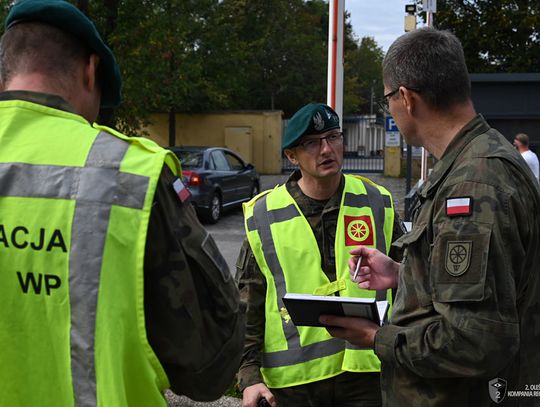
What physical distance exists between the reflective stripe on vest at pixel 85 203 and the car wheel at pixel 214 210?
13.2m

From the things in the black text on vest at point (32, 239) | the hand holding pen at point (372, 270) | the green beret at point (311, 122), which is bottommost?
the hand holding pen at point (372, 270)

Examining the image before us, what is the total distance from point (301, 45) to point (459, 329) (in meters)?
37.5

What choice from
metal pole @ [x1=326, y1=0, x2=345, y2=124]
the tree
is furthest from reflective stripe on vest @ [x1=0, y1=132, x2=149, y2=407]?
the tree

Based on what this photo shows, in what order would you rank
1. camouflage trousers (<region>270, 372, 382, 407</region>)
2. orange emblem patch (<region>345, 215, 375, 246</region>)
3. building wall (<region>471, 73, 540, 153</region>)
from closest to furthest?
camouflage trousers (<region>270, 372, 382, 407</region>), orange emblem patch (<region>345, 215, 375, 246</region>), building wall (<region>471, 73, 540, 153</region>)

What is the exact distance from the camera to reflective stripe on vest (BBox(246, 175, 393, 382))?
290 centimetres

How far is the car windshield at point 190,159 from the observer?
49.1ft

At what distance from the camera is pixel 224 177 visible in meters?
15.6

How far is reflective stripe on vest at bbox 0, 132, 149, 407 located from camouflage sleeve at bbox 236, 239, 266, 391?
1.44 meters

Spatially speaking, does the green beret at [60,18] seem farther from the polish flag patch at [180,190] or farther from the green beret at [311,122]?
the green beret at [311,122]

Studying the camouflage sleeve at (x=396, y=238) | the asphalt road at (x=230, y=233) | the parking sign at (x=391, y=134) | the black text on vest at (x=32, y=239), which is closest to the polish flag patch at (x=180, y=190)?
the black text on vest at (x=32, y=239)

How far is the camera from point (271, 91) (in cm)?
3972

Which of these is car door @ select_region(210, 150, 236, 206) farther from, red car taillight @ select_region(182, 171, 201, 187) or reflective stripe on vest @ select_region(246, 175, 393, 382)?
reflective stripe on vest @ select_region(246, 175, 393, 382)

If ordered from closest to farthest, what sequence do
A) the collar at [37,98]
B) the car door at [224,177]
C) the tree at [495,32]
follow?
the collar at [37,98]
the car door at [224,177]
the tree at [495,32]

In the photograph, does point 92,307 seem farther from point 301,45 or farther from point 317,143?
point 301,45
